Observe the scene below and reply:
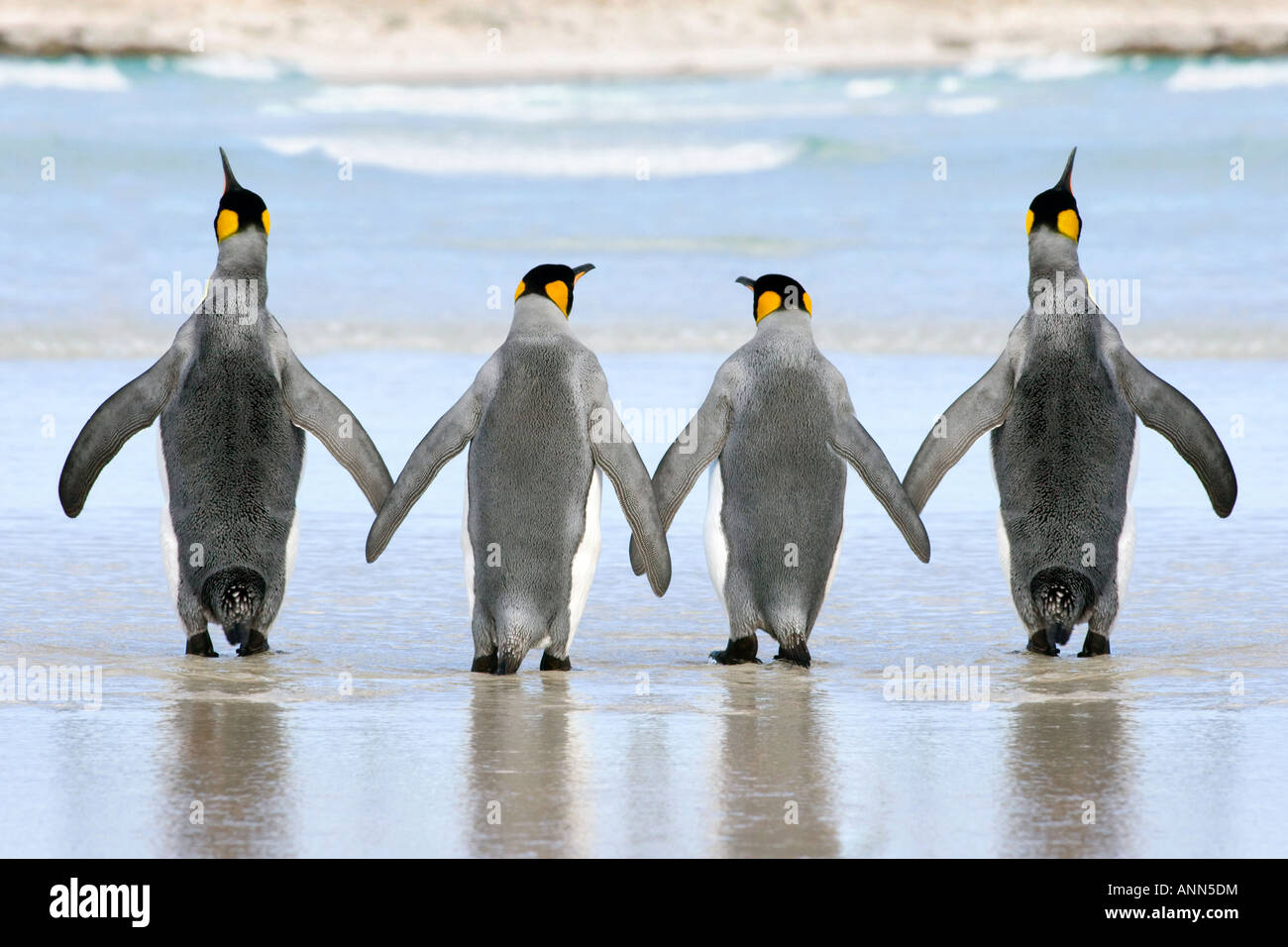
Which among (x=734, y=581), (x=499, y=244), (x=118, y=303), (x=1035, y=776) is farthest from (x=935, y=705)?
(x=499, y=244)

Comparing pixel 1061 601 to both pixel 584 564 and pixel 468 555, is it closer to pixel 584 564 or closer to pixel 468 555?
pixel 584 564

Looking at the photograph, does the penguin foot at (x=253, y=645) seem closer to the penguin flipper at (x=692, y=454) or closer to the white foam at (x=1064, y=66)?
the penguin flipper at (x=692, y=454)

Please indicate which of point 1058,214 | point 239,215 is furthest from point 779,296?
point 239,215

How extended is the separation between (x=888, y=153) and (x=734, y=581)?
49.9 ft

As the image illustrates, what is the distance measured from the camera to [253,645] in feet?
15.7

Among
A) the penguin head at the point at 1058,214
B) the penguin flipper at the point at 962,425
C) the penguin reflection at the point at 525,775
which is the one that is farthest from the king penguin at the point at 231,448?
the penguin head at the point at 1058,214

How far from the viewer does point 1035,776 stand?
335 centimetres

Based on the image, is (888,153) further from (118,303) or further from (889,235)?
(118,303)

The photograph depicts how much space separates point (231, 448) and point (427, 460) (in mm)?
577

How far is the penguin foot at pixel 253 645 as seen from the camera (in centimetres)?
477

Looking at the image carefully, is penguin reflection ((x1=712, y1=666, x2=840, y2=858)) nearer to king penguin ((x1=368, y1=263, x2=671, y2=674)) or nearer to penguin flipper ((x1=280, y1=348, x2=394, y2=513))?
king penguin ((x1=368, y1=263, x2=671, y2=674))

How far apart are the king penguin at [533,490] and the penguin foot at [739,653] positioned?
24 cm

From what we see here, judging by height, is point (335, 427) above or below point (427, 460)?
above
